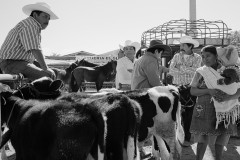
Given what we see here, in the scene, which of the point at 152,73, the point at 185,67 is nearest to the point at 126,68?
the point at 185,67

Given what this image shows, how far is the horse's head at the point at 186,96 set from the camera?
5.30 meters

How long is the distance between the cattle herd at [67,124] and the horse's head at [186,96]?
1.59 metres

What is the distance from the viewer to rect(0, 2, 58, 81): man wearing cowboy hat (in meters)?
3.60

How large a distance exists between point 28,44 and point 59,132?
1643mm

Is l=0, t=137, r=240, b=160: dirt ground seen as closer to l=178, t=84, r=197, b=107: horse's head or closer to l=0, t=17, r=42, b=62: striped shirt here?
l=178, t=84, r=197, b=107: horse's head

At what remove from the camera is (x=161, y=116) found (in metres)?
4.27

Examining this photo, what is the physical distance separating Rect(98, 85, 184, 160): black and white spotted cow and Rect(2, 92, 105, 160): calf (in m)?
1.55

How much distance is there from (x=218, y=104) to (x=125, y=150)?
1793mm

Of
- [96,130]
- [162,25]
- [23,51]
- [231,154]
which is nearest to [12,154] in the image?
[23,51]

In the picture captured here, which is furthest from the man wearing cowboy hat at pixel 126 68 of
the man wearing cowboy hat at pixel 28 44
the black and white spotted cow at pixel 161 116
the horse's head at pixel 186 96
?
the man wearing cowboy hat at pixel 28 44

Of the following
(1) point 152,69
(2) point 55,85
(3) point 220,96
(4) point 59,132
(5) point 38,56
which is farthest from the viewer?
(1) point 152,69

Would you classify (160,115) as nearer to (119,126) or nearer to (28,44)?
(119,126)

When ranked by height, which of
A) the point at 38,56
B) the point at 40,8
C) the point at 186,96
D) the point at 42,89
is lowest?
the point at 186,96

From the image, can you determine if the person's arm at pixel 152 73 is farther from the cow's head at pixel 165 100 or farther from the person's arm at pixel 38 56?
the person's arm at pixel 38 56
